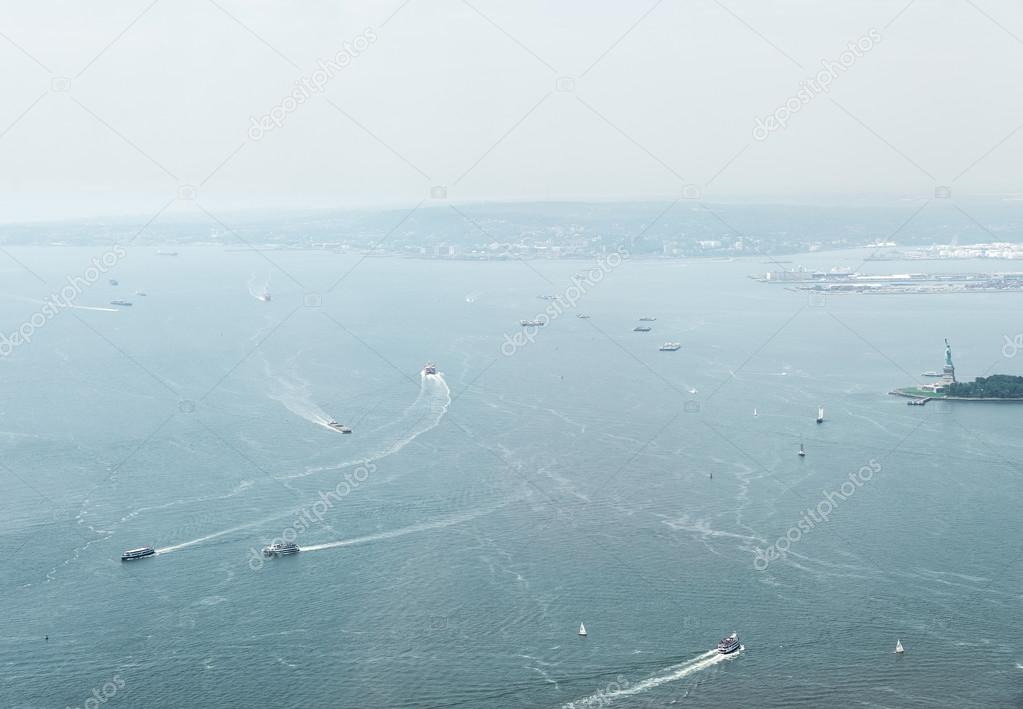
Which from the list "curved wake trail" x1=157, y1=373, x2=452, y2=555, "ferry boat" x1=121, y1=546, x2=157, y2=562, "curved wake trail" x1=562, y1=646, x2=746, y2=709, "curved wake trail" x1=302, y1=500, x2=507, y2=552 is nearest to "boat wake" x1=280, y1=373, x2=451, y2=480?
"curved wake trail" x1=157, y1=373, x2=452, y2=555

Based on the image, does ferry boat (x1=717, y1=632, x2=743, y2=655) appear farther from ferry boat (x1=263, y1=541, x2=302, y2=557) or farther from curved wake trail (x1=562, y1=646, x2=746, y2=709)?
ferry boat (x1=263, y1=541, x2=302, y2=557)

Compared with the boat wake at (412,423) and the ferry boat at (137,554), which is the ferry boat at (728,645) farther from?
the boat wake at (412,423)

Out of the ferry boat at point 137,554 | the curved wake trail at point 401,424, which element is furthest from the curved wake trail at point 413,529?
the ferry boat at point 137,554

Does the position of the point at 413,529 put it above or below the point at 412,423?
below

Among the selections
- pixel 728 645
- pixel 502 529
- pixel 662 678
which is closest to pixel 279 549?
pixel 502 529

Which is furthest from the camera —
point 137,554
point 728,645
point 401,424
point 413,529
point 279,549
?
point 401,424

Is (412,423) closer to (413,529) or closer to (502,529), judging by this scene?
(413,529)

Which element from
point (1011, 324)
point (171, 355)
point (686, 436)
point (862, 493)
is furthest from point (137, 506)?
point (1011, 324)

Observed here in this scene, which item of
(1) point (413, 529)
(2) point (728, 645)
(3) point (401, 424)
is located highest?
(3) point (401, 424)
